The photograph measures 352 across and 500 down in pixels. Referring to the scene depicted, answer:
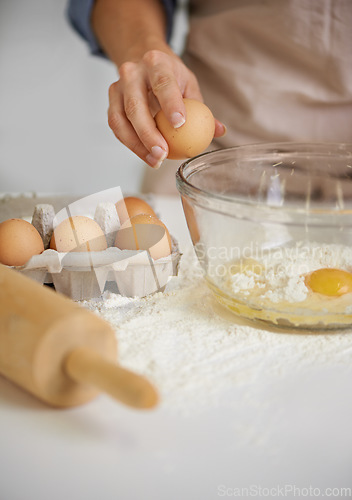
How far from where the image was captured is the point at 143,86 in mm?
917

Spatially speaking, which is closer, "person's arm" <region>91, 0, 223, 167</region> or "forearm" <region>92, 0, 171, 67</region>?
"person's arm" <region>91, 0, 223, 167</region>

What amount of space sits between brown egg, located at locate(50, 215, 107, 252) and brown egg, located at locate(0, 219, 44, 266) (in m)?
0.03

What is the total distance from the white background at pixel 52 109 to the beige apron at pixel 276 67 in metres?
0.98

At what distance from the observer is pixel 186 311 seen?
0.79m

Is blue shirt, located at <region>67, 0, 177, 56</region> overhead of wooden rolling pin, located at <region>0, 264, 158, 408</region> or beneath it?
overhead

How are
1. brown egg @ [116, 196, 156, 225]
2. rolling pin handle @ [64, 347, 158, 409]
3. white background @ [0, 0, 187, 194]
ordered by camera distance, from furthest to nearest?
1. white background @ [0, 0, 187, 194]
2. brown egg @ [116, 196, 156, 225]
3. rolling pin handle @ [64, 347, 158, 409]

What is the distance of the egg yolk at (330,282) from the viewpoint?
758 mm

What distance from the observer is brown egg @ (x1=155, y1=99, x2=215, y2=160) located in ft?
2.71

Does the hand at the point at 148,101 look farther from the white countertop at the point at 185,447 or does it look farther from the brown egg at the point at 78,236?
the white countertop at the point at 185,447

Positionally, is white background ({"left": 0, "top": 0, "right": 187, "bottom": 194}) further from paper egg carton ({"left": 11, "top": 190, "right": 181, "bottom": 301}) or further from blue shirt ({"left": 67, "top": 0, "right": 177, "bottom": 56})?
paper egg carton ({"left": 11, "top": 190, "right": 181, "bottom": 301})

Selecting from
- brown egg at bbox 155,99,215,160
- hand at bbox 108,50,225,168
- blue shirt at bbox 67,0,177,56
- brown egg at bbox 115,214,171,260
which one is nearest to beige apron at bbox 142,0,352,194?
blue shirt at bbox 67,0,177,56

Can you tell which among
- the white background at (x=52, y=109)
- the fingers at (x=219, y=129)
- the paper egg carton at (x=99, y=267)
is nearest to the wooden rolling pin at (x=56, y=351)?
the paper egg carton at (x=99, y=267)

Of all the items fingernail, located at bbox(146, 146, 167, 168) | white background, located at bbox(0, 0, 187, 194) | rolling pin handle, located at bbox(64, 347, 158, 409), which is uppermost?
fingernail, located at bbox(146, 146, 167, 168)

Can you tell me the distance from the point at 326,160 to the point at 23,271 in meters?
0.62
